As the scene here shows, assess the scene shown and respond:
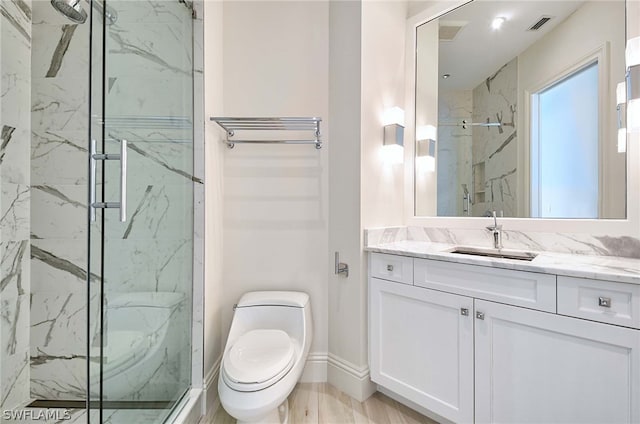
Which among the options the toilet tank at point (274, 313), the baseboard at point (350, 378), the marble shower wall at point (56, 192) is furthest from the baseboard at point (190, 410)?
the baseboard at point (350, 378)

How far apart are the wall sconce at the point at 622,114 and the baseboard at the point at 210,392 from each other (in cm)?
244

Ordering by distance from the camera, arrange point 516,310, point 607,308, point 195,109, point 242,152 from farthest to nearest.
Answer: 1. point 242,152
2. point 195,109
3. point 516,310
4. point 607,308

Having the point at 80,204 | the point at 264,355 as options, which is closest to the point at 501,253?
the point at 264,355

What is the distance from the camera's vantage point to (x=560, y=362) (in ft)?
3.55

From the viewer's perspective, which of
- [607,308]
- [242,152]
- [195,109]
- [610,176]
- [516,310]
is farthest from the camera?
[242,152]

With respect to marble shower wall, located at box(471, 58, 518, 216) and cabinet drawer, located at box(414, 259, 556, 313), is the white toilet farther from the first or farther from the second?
marble shower wall, located at box(471, 58, 518, 216)

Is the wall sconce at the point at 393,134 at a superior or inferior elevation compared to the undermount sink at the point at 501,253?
superior

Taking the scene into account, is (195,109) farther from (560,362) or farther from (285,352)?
(560,362)

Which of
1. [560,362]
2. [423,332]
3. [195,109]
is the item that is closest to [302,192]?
[195,109]

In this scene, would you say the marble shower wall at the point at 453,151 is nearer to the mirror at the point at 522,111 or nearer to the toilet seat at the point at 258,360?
the mirror at the point at 522,111

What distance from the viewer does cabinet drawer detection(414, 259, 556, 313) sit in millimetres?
1115

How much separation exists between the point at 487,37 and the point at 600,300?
166cm

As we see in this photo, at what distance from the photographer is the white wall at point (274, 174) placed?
1.87 meters

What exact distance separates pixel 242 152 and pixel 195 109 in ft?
1.27
